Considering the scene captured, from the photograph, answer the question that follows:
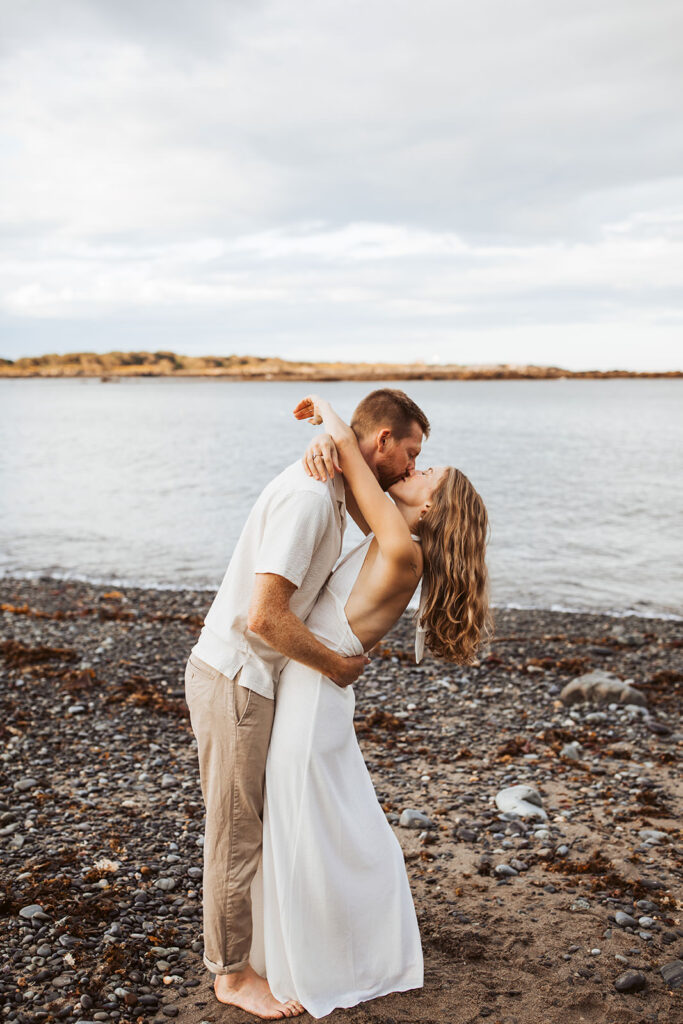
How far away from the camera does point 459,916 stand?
4727 mm

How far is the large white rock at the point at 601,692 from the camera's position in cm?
850

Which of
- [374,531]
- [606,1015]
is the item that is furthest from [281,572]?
[606,1015]

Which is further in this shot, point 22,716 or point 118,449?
point 118,449

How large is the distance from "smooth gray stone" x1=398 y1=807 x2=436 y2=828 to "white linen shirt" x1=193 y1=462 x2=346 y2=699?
109 inches

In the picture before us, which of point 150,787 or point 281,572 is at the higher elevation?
point 281,572

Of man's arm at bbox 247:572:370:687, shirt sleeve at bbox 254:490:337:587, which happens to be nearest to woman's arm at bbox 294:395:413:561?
shirt sleeve at bbox 254:490:337:587

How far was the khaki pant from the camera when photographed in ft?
11.6

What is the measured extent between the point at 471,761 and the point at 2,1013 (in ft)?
14.1

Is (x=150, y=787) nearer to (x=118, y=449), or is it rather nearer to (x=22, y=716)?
(x=22, y=716)

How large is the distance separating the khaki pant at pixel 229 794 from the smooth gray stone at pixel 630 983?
6.42 ft

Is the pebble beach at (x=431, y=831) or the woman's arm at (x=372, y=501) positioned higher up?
the woman's arm at (x=372, y=501)

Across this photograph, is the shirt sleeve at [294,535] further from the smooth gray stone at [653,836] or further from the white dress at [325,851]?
the smooth gray stone at [653,836]

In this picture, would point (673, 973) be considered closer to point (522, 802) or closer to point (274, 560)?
point (522, 802)

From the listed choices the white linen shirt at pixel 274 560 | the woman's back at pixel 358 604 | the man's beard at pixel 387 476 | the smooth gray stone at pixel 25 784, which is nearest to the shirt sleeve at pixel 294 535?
the white linen shirt at pixel 274 560
